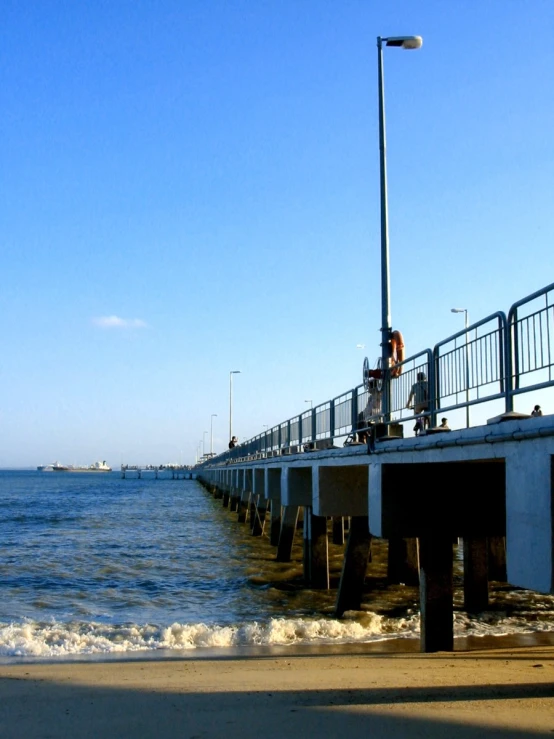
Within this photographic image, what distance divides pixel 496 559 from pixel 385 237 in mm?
8966

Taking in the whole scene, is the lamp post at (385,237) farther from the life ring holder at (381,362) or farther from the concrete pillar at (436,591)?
the concrete pillar at (436,591)

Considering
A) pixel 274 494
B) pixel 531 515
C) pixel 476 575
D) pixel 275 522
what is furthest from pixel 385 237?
pixel 275 522

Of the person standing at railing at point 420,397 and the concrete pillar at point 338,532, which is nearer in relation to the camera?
the person standing at railing at point 420,397

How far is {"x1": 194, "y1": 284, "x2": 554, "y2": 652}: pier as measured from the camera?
6.71 m

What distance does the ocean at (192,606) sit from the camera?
13.3m

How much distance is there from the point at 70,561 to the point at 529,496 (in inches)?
801

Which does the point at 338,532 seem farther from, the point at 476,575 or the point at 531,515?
the point at 531,515

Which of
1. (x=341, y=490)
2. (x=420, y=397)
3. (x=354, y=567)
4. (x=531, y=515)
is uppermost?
(x=420, y=397)

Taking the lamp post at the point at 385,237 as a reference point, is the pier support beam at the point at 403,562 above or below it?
below

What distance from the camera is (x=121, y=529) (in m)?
37.9

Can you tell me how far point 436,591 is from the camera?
10.7 m

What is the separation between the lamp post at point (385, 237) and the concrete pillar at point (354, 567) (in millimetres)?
3875

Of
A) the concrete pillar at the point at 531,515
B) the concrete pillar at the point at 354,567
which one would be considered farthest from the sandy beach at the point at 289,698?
the concrete pillar at the point at 354,567

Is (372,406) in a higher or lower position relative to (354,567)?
higher
